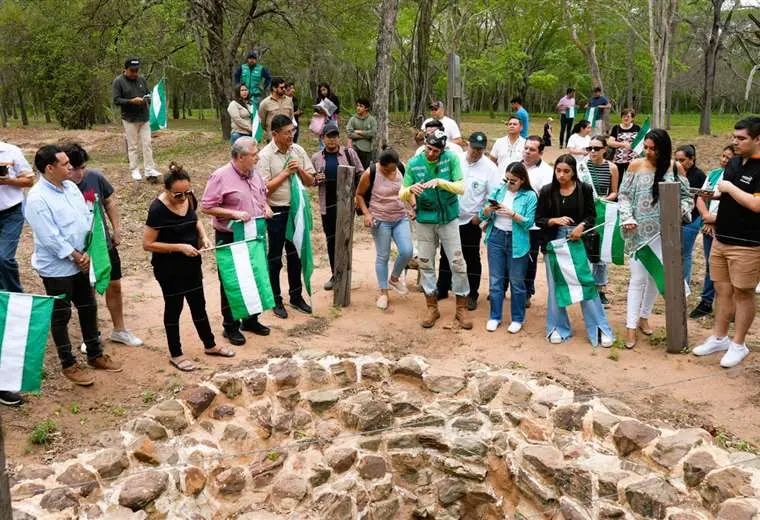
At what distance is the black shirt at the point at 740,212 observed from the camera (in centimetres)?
485

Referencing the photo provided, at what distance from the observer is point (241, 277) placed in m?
5.42

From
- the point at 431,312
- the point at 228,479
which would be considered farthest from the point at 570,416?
the point at 228,479

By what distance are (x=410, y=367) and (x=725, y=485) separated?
2.54 m

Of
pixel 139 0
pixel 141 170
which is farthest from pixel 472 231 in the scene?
pixel 139 0

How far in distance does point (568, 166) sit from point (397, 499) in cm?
324

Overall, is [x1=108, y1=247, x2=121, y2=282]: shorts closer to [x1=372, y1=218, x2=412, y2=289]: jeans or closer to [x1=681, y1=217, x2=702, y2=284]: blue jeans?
Answer: [x1=372, y1=218, x2=412, y2=289]: jeans

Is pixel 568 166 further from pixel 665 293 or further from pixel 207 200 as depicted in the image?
pixel 207 200

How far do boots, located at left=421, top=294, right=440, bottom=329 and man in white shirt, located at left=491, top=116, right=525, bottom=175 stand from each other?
1.72 meters

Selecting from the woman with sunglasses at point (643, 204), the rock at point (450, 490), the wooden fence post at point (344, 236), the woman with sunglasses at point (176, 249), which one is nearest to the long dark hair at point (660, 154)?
the woman with sunglasses at point (643, 204)

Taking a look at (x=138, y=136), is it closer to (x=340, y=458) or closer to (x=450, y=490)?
(x=340, y=458)

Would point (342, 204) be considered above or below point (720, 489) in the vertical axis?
above

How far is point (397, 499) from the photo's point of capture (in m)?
5.34

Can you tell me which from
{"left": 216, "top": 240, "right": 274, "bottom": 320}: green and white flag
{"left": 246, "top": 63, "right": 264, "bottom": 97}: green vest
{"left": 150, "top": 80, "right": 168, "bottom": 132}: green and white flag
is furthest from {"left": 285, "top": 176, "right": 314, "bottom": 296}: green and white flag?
{"left": 246, "top": 63, "right": 264, "bottom": 97}: green vest

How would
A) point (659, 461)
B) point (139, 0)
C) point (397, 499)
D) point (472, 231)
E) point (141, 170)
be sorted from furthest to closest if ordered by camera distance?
point (139, 0), point (141, 170), point (472, 231), point (397, 499), point (659, 461)
